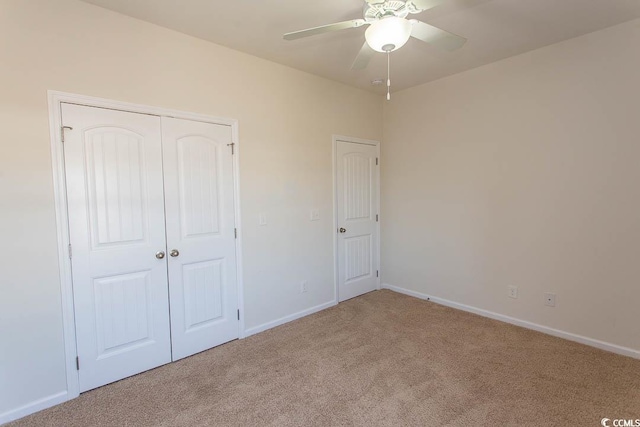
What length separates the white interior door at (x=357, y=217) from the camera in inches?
150

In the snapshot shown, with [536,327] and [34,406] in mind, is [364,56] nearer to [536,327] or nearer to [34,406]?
[536,327]

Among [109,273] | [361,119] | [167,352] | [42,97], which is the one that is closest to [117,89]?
[42,97]

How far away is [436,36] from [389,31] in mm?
380

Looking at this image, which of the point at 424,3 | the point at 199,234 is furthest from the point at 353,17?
the point at 199,234

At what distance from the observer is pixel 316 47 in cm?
275

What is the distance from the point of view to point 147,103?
2363 mm

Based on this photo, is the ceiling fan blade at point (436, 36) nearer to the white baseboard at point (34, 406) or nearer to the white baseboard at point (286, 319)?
the white baseboard at point (286, 319)

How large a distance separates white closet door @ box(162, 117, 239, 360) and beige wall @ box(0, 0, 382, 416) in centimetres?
17

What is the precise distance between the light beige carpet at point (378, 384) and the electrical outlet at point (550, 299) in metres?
0.31

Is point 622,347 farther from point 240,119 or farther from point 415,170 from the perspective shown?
point 240,119

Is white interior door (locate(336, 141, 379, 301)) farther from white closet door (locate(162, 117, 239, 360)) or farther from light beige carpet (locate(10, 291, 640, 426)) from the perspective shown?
white closet door (locate(162, 117, 239, 360))

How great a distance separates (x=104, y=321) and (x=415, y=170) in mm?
3494

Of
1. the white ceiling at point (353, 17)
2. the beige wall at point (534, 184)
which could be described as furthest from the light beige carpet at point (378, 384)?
the white ceiling at point (353, 17)

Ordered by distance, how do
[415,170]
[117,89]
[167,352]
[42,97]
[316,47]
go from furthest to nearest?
[415,170]
[316,47]
[167,352]
[117,89]
[42,97]
